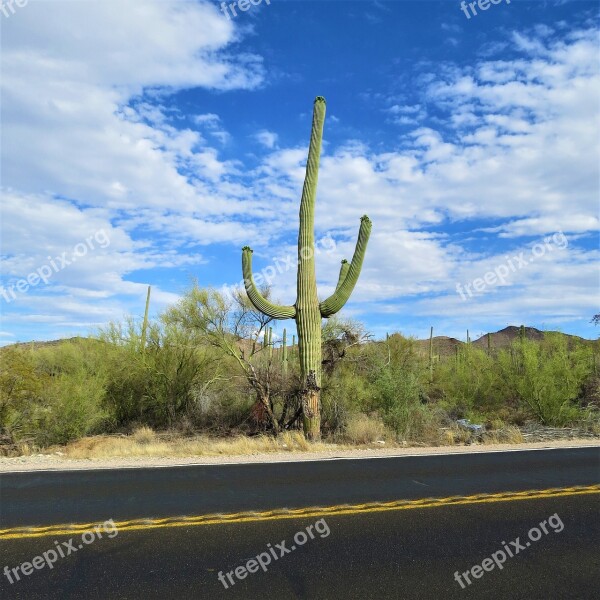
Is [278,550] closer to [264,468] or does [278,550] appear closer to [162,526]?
[162,526]

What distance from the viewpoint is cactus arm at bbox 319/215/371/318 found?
16406mm

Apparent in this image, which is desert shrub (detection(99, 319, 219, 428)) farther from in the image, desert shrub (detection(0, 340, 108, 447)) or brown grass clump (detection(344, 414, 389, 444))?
brown grass clump (detection(344, 414, 389, 444))

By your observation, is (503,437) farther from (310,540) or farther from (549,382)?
→ (310,540)

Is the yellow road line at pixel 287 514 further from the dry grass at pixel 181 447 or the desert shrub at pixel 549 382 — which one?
the desert shrub at pixel 549 382

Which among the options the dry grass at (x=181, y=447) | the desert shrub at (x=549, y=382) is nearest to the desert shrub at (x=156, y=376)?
the dry grass at (x=181, y=447)

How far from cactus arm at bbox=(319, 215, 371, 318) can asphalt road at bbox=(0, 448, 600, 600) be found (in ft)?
25.7

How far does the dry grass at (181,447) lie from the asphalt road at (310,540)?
3646 millimetres

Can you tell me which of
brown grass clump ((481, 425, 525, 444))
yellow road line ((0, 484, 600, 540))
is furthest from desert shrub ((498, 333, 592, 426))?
yellow road line ((0, 484, 600, 540))

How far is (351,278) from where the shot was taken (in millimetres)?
16641

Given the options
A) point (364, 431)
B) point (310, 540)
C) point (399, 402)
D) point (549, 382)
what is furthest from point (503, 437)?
point (310, 540)

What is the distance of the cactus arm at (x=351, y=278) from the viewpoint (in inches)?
646

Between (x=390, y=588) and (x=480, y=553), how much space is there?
51.3 inches

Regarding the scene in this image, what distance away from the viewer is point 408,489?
319 inches

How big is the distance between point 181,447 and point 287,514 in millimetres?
8066
